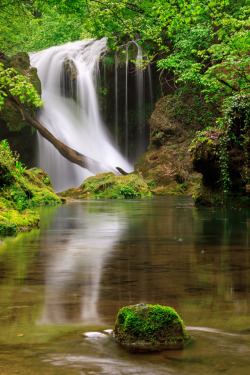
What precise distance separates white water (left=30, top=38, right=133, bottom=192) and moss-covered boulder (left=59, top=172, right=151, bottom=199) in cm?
383

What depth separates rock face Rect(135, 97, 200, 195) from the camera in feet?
83.3

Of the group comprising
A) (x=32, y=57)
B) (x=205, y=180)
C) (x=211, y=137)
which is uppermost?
(x=32, y=57)

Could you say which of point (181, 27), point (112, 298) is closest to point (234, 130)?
point (112, 298)

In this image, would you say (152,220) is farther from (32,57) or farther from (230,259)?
(32,57)

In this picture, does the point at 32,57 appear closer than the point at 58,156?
No

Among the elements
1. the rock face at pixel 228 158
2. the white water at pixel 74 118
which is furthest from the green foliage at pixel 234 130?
the white water at pixel 74 118

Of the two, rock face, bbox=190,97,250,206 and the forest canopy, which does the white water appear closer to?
the forest canopy

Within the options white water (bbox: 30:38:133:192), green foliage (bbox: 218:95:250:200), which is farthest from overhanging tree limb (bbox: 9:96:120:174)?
green foliage (bbox: 218:95:250:200)

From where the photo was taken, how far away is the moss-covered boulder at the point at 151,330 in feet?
7.61

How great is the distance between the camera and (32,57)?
33.2 m

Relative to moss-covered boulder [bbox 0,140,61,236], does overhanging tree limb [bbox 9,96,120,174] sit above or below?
above

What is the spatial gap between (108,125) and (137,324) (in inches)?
1176

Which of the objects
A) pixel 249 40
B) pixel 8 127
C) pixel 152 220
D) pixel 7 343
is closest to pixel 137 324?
pixel 7 343

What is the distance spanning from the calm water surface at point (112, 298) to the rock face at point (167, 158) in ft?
60.9
